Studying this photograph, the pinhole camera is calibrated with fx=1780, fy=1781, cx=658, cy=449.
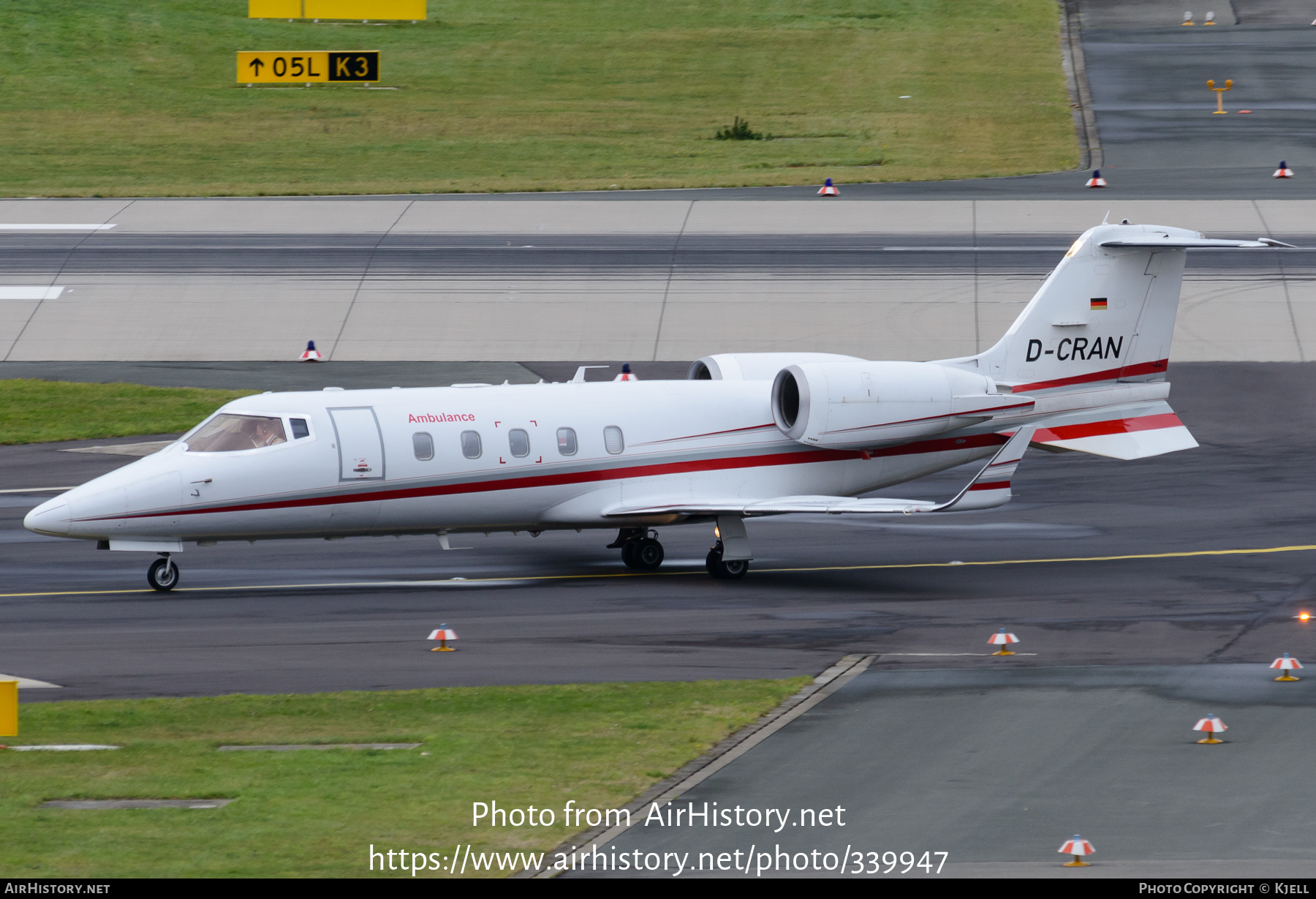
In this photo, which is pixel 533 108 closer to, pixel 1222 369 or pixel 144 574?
pixel 1222 369

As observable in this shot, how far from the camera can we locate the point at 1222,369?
→ 4078 centimetres

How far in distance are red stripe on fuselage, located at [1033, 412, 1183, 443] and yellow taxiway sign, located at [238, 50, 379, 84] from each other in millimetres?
45803

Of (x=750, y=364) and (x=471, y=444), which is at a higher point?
(x=750, y=364)

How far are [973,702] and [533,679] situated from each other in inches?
198

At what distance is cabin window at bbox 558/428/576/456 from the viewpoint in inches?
1052

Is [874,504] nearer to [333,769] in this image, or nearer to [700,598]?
[700,598]

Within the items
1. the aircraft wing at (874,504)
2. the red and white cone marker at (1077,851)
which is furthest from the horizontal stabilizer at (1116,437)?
the red and white cone marker at (1077,851)

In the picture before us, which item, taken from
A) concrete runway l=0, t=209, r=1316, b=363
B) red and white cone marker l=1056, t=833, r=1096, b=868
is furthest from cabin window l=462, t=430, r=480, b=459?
concrete runway l=0, t=209, r=1316, b=363

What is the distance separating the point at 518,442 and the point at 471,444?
737 millimetres

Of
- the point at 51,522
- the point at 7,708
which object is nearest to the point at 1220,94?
the point at 51,522

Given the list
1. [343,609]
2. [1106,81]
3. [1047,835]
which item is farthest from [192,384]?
[1106,81]

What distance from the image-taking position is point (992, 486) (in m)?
25.3

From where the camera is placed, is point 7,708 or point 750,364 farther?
point 750,364

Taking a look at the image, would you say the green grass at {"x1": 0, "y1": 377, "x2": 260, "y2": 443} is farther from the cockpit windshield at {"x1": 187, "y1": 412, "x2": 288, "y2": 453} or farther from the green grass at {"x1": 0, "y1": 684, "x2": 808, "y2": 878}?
the green grass at {"x1": 0, "y1": 684, "x2": 808, "y2": 878}
